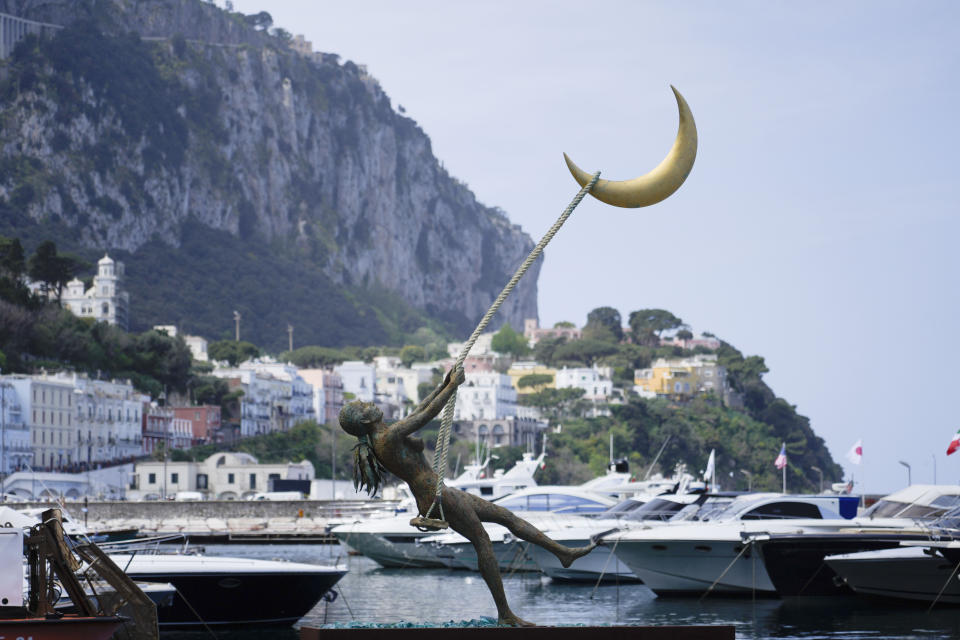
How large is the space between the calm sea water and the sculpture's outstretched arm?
730cm

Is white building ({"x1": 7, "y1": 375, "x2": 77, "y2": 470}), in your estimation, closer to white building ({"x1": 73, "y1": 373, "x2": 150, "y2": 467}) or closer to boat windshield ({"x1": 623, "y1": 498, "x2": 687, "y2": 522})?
white building ({"x1": 73, "y1": 373, "x2": 150, "y2": 467})

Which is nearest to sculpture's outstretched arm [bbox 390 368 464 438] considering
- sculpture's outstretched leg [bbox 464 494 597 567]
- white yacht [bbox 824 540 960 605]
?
sculpture's outstretched leg [bbox 464 494 597 567]

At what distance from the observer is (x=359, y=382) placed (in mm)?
181500

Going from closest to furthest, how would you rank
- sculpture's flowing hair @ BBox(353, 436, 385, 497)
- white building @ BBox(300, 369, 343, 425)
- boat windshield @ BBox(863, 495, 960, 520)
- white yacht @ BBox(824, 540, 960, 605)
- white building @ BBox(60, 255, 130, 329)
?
sculpture's flowing hair @ BBox(353, 436, 385, 497) < white yacht @ BBox(824, 540, 960, 605) < boat windshield @ BBox(863, 495, 960, 520) < white building @ BBox(60, 255, 130, 329) < white building @ BBox(300, 369, 343, 425)

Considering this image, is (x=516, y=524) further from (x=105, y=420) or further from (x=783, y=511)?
(x=105, y=420)

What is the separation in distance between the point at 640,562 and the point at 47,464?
7954cm

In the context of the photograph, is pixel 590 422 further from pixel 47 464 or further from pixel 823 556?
pixel 823 556

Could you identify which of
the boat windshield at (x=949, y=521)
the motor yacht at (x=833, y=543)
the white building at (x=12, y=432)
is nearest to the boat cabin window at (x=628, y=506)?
the motor yacht at (x=833, y=543)

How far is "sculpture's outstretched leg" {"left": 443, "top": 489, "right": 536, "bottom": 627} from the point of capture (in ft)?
41.0

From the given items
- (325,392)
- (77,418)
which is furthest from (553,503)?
(325,392)

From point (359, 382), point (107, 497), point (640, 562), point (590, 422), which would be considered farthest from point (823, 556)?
point (359, 382)

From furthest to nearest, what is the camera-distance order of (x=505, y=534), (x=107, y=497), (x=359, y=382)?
(x=359, y=382), (x=107, y=497), (x=505, y=534)

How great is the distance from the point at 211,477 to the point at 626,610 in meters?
80.9

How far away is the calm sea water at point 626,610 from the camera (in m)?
23.2
